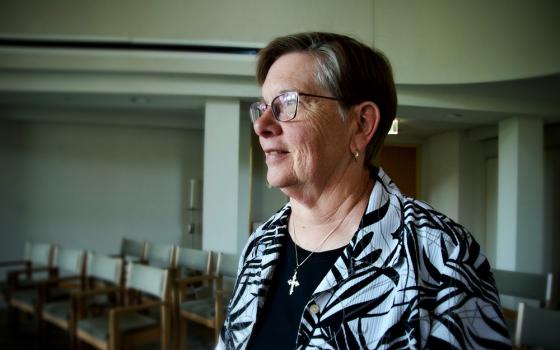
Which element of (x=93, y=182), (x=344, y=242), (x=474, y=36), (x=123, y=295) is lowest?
(x=123, y=295)

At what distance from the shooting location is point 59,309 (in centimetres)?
279

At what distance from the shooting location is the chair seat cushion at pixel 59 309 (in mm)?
2699

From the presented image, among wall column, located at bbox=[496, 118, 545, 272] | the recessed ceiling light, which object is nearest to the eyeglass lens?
the recessed ceiling light

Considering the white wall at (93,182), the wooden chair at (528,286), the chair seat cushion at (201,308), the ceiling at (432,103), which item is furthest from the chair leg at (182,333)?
the white wall at (93,182)

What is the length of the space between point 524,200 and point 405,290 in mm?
4449

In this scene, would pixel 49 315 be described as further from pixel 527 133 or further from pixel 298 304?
pixel 527 133

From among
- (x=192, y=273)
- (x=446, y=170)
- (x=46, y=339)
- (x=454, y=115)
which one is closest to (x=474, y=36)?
(x=454, y=115)

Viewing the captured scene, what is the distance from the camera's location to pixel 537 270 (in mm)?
4262

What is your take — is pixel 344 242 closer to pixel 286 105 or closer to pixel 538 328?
pixel 286 105

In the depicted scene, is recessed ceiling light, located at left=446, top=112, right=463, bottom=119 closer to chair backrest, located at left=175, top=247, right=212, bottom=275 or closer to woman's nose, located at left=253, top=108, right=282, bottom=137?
chair backrest, located at left=175, top=247, right=212, bottom=275

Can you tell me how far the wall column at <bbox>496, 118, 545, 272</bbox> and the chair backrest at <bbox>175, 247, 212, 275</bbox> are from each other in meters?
3.43

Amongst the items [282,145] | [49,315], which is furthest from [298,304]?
[49,315]

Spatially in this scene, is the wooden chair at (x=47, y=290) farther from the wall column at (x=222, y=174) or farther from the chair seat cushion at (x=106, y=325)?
the wall column at (x=222, y=174)

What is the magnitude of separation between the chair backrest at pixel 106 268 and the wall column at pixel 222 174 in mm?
968
